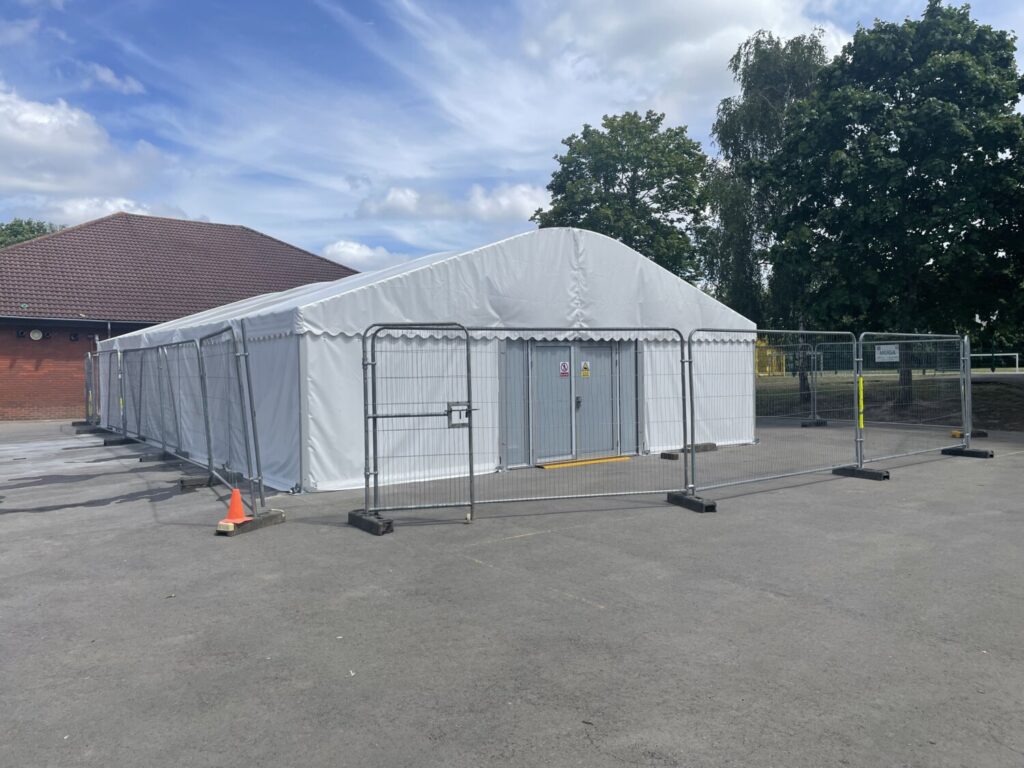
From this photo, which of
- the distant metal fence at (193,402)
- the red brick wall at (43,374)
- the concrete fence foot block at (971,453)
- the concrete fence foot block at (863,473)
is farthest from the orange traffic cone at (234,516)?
the red brick wall at (43,374)

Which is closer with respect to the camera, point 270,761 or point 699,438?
point 270,761

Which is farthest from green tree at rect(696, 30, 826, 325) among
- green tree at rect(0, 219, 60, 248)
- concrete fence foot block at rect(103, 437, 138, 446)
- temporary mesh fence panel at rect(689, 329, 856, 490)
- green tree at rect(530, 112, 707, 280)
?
green tree at rect(0, 219, 60, 248)

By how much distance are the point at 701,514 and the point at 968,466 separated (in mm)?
6411

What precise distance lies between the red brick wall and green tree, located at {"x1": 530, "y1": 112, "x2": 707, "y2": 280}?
20840mm

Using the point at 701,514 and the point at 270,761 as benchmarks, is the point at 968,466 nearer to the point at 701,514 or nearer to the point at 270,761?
the point at 701,514

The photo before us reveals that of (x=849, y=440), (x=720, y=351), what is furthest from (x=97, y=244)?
(x=849, y=440)

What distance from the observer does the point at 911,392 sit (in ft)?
45.6

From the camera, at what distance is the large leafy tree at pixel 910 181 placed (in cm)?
1933

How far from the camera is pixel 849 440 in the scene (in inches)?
598

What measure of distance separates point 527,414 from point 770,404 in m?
5.61

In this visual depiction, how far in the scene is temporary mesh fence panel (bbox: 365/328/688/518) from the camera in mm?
10703

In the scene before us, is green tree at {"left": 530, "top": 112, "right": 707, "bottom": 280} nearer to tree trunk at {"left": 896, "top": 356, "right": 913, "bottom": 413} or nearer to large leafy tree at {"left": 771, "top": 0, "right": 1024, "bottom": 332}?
large leafy tree at {"left": 771, "top": 0, "right": 1024, "bottom": 332}

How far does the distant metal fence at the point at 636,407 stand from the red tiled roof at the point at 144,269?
69.6ft

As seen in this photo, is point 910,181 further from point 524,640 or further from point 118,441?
point 118,441
